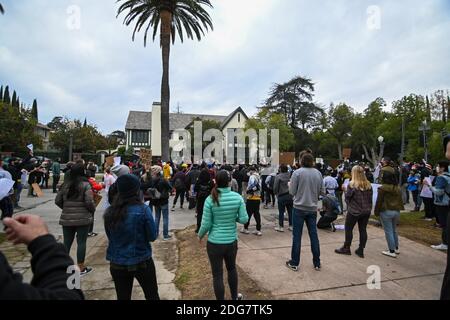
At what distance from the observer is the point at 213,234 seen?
3.19m

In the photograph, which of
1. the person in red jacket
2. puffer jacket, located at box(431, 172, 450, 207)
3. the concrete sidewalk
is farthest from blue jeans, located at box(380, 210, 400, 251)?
the person in red jacket

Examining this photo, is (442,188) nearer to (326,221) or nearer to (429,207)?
(326,221)

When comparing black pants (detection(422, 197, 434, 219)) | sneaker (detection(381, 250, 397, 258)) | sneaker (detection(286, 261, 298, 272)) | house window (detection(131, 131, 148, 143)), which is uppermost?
house window (detection(131, 131, 148, 143))

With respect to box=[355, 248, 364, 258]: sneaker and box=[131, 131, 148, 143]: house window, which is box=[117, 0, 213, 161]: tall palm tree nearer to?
box=[355, 248, 364, 258]: sneaker

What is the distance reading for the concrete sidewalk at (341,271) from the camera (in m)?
3.61

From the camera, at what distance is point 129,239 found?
268 centimetres

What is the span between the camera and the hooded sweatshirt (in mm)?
4996

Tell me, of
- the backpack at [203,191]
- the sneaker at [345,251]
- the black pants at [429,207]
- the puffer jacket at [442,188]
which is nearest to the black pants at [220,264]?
the sneaker at [345,251]

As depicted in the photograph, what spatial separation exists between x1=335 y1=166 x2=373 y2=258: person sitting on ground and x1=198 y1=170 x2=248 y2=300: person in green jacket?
2871mm

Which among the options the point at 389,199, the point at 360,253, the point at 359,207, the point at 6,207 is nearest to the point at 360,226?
the point at 359,207

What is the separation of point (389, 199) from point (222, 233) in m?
3.82
